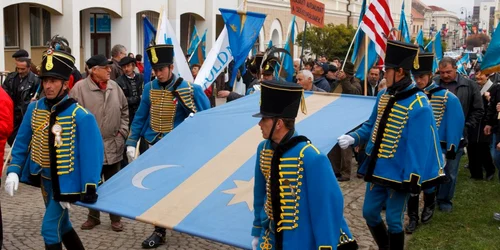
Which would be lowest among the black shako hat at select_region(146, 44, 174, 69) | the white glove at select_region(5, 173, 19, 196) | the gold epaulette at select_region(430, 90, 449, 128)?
the white glove at select_region(5, 173, 19, 196)

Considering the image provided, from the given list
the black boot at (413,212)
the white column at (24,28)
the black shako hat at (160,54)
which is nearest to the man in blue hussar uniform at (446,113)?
the black boot at (413,212)

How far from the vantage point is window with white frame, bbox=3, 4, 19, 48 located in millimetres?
20922

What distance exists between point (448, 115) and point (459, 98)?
1.41m

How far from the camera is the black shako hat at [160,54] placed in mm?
6617

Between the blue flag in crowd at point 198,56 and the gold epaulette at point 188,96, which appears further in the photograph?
the blue flag in crowd at point 198,56

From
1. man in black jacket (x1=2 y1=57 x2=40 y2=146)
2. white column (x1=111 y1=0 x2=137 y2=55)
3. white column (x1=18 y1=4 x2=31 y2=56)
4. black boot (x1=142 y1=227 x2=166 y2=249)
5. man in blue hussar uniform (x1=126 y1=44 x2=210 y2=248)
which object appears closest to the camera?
black boot (x1=142 y1=227 x2=166 y2=249)

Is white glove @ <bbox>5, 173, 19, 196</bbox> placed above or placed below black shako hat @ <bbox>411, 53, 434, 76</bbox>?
below

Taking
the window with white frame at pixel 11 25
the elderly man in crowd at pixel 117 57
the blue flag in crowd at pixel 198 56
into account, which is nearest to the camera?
the elderly man in crowd at pixel 117 57

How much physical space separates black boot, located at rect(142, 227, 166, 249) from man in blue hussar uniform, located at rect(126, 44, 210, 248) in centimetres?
85

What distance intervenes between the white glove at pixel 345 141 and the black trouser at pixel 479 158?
19.2 ft

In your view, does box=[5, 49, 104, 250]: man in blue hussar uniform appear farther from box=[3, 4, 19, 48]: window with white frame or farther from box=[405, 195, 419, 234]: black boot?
box=[3, 4, 19, 48]: window with white frame

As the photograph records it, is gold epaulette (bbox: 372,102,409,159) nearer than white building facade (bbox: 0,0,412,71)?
Yes

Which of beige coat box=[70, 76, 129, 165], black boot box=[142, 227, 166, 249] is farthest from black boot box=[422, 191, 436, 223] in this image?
beige coat box=[70, 76, 129, 165]

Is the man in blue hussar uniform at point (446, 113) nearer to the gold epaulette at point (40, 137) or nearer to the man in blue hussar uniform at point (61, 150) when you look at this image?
the man in blue hussar uniform at point (61, 150)
